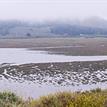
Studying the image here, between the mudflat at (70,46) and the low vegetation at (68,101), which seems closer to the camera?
the low vegetation at (68,101)

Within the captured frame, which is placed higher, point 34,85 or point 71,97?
point 71,97

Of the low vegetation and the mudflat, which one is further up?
the low vegetation

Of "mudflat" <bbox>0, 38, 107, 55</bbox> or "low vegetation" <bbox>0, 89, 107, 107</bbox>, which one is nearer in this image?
"low vegetation" <bbox>0, 89, 107, 107</bbox>

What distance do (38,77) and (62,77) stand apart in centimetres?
204

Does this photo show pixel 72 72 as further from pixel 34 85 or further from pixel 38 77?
pixel 34 85

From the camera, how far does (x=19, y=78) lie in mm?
33969

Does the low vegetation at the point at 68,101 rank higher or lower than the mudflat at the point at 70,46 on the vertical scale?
higher

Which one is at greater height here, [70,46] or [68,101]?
[68,101]

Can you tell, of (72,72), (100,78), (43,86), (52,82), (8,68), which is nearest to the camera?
(43,86)

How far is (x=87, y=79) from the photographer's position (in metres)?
32.3

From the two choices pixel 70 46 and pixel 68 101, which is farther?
pixel 70 46

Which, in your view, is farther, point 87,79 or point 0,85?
point 87,79

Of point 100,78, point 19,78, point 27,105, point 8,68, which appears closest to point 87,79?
point 100,78

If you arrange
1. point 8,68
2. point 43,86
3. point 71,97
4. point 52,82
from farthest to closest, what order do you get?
point 8,68 → point 52,82 → point 43,86 → point 71,97
